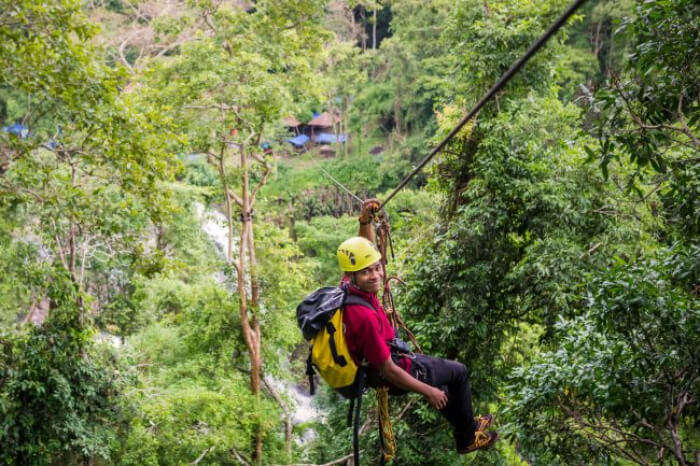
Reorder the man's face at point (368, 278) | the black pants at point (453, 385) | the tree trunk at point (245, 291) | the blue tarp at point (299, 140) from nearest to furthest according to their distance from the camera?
the man's face at point (368, 278) → the black pants at point (453, 385) → the tree trunk at point (245, 291) → the blue tarp at point (299, 140)

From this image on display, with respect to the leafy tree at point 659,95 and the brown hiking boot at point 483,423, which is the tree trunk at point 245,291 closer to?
the brown hiking boot at point 483,423

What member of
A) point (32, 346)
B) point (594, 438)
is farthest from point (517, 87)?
point (32, 346)

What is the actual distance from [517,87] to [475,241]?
68.6 inches

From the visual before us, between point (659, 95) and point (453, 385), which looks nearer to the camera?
point (659, 95)

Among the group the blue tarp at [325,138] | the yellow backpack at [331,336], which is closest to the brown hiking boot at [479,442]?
Answer: the yellow backpack at [331,336]

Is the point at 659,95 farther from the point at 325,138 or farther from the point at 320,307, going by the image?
the point at 325,138

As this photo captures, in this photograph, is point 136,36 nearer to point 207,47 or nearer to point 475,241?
point 207,47

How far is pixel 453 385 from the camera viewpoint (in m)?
3.04

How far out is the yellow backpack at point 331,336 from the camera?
260 cm

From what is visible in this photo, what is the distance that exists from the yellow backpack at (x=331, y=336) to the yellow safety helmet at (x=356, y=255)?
130 millimetres

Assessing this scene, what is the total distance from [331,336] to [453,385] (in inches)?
32.0

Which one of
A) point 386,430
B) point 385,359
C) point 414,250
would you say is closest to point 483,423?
point 386,430

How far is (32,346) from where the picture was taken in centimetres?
554

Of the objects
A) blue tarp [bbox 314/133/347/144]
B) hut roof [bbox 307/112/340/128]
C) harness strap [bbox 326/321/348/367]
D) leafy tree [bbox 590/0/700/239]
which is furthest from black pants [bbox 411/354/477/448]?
hut roof [bbox 307/112/340/128]
